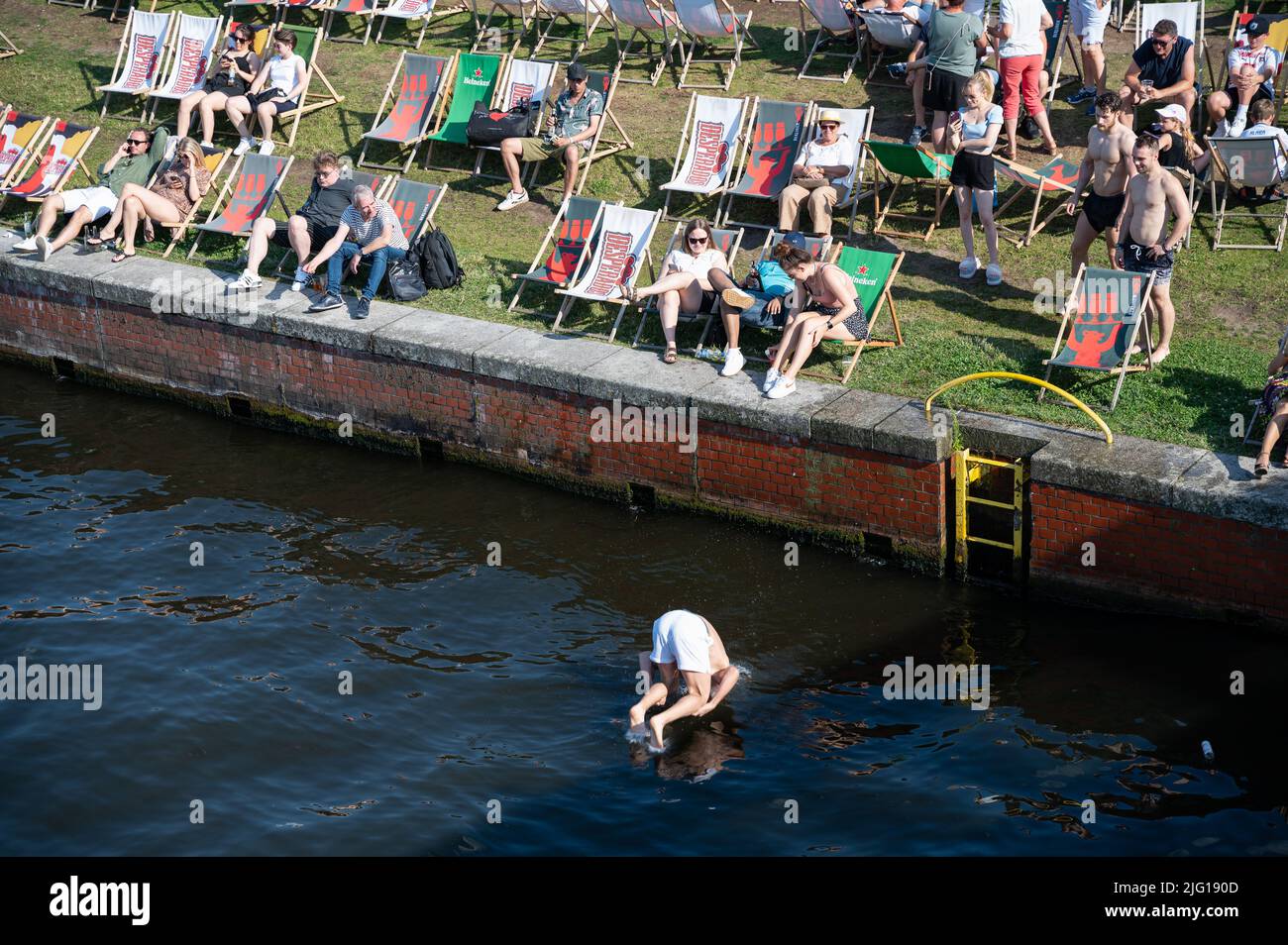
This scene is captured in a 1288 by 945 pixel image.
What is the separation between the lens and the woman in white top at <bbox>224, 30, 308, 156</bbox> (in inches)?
611

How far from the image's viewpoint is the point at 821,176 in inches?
498

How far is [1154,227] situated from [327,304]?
22.0ft

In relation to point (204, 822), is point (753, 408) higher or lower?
higher

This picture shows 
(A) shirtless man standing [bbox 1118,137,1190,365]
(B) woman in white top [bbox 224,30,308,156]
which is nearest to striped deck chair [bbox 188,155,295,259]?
(B) woman in white top [bbox 224,30,308,156]

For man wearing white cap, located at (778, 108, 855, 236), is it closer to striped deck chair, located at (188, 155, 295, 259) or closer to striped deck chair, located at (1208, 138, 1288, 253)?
striped deck chair, located at (1208, 138, 1288, 253)

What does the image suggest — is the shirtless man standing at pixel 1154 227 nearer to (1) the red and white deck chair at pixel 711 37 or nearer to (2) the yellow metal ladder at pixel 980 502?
(2) the yellow metal ladder at pixel 980 502

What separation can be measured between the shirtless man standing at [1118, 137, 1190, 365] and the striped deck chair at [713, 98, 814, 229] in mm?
3527

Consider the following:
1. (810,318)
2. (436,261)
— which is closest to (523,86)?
(436,261)

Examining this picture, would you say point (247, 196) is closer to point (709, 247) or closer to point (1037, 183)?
point (709, 247)
